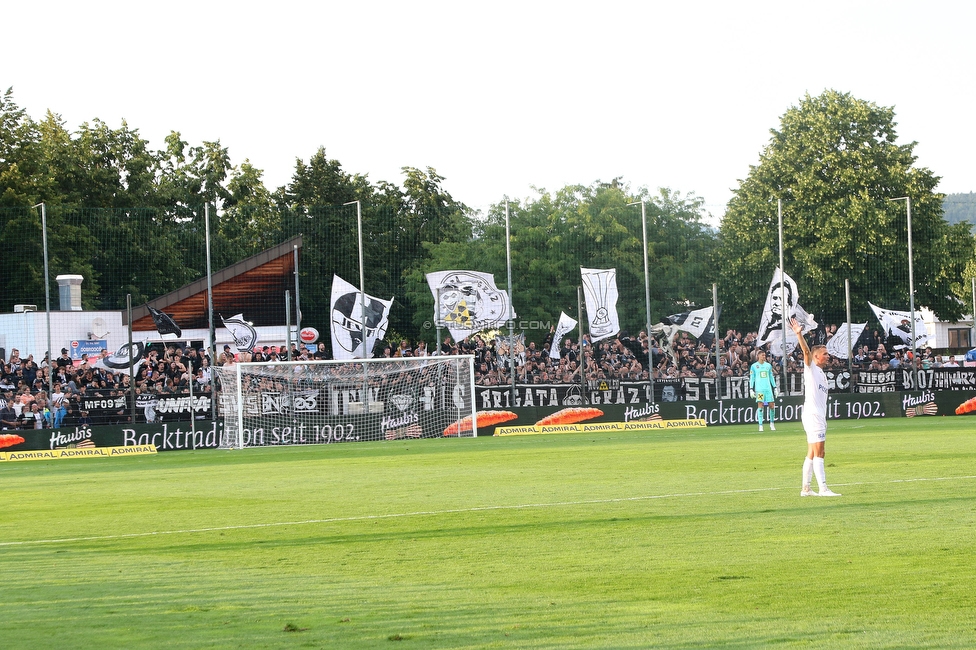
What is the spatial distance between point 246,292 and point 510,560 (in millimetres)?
32491

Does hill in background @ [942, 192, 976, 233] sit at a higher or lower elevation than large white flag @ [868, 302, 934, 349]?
higher

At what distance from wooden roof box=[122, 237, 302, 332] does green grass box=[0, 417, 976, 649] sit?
20.7m

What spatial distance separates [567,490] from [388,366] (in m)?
21.1

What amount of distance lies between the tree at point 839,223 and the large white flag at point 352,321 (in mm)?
12857

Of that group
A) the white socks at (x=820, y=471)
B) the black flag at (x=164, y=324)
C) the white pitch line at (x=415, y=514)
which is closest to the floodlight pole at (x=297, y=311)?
the black flag at (x=164, y=324)

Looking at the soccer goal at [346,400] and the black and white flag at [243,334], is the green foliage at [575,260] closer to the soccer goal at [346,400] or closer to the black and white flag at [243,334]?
the soccer goal at [346,400]

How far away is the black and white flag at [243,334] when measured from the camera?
3997 centimetres

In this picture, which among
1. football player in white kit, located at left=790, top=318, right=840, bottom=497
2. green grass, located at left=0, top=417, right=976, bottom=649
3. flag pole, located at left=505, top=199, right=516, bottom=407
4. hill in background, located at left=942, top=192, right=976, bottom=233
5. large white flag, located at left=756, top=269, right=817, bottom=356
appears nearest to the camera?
green grass, located at left=0, top=417, right=976, bottom=649

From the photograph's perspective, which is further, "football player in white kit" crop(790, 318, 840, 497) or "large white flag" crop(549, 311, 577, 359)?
"large white flag" crop(549, 311, 577, 359)

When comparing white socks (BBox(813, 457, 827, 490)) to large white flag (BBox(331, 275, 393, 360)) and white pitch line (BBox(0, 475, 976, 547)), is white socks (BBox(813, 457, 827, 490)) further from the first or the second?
large white flag (BBox(331, 275, 393, 360))

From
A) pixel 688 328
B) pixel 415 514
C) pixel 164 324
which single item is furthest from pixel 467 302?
pixel 415 514

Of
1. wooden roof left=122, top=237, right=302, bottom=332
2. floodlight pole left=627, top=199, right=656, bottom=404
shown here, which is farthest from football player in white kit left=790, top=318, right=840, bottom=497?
wooden roof left=122, top=237, right=302, bottom=332

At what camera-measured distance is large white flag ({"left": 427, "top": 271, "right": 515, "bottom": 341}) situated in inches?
1531

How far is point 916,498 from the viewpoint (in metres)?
13.7
